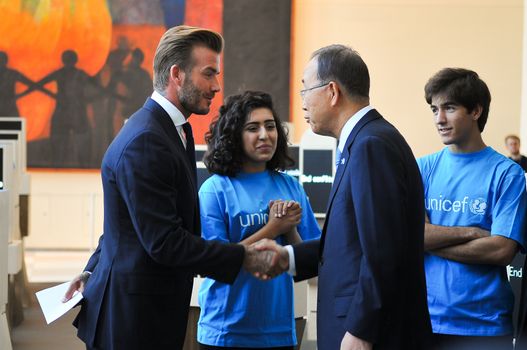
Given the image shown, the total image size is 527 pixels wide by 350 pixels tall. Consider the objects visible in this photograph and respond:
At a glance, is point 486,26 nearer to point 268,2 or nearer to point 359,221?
point 268,2

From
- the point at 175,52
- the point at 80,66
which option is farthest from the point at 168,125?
the point at 80,66

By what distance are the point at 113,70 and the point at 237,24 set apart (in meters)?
1.96

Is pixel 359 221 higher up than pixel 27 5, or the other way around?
pixel 27 5

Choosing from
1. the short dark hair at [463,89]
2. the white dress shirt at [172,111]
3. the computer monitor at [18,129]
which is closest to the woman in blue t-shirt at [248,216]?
the white dress shirt at [172,111]

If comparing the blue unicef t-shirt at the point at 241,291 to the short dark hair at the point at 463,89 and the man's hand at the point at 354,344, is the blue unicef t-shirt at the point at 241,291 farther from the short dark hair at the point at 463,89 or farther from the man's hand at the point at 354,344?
the man's hand at the point at 354,344

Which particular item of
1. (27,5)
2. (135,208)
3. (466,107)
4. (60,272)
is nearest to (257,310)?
(135,208)

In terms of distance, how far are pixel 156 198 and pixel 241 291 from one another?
746 millimetres

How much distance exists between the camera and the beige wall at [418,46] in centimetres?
1218

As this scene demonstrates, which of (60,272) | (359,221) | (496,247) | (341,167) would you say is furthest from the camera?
(60,272)

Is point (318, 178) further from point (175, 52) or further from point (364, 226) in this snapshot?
point (364, 226)

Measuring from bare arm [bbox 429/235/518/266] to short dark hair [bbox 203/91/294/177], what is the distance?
802 mm

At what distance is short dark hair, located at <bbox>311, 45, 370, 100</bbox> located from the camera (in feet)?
7.77

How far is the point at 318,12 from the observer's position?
12617 mm

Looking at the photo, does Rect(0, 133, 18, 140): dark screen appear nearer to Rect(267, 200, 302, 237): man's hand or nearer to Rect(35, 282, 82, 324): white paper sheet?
Rect(267, 200, 302, 237): man's hand
